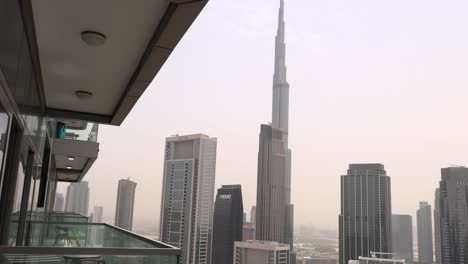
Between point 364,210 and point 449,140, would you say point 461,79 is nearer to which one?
point 449,140

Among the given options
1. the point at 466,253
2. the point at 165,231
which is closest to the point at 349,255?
the point at 466,253

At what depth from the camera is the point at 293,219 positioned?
123062 millimetres

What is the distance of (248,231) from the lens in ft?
370

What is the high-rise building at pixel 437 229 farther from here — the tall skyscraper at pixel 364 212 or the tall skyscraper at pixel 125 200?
the tall skyscraper at pixel 125 200

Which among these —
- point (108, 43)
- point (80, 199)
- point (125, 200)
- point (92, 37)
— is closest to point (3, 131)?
point (92, 37)

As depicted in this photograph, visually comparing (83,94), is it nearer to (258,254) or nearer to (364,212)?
(258,254)

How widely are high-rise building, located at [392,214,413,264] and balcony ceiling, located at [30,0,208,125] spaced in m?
75.1

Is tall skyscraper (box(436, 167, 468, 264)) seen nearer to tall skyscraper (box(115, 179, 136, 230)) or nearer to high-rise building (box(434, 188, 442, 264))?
high-rise building (box(434, 188, 442, 264))

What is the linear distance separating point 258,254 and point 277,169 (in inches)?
2219

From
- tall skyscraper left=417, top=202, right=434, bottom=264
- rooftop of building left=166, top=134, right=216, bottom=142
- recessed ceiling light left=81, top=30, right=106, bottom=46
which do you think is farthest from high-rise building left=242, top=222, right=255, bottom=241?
recessed ceiling light left=81, top=30, right=106, bottom=46

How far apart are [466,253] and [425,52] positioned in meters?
34.6

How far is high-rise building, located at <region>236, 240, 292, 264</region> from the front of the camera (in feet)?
259

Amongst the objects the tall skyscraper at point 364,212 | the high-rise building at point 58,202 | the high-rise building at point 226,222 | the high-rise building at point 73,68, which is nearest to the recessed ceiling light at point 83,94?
the high-rise building at point 73,68

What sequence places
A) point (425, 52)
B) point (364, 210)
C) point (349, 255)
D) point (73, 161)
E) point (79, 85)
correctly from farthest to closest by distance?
point (364, 210)
point (349, 255)
point (425, 52)
point (73, 161)
point (79, 85)
